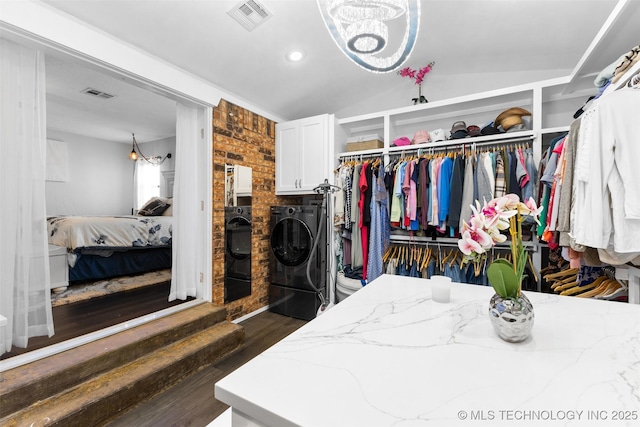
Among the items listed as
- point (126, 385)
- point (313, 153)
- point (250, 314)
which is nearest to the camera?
point (126, 385)

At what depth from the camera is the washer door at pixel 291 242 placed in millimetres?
3119

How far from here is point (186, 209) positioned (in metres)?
2.81

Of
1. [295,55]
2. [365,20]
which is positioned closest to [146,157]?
[295,55]

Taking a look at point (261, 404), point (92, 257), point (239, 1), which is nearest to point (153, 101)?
point (92, 257)

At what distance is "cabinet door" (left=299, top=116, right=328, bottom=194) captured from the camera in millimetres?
3221

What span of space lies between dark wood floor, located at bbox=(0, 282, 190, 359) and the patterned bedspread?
0.72 m

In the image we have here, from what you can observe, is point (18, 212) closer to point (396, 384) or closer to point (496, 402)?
point (396, 384)

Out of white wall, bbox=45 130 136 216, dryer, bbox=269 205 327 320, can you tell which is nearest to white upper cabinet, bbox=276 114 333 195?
dryer, bbox=269 205 327 320

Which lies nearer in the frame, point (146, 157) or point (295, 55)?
point (295, 55)

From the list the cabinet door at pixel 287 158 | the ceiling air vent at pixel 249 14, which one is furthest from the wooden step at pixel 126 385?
the ceiling air vent at pixel 249 14

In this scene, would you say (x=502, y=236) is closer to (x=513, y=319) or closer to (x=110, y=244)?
(x=513, y=319)

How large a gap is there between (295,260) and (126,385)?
1800 millimetres

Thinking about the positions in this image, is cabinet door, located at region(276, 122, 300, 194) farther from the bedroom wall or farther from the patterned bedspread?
the bedroom wall

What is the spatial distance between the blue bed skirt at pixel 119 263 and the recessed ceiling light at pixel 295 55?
3246 millimetres
